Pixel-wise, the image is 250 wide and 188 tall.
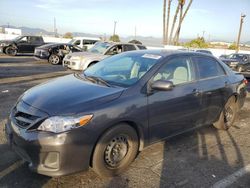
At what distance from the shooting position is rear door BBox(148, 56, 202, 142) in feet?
13.0

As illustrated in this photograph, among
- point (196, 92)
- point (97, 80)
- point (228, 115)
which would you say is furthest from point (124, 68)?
point (228, 115)

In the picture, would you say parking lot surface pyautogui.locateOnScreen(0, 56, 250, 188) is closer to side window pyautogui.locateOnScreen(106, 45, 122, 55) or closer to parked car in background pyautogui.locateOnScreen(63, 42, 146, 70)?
parked car in background pyautogui.locateOnScreen(63, 42, 146, 70)

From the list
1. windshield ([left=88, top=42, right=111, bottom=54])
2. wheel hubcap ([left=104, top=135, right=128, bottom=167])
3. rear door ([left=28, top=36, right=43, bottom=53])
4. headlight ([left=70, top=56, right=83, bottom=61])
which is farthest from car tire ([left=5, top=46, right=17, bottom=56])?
wheel hubcap ([left=104, top=135, right=128, bottom=167])

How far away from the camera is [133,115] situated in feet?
11.8

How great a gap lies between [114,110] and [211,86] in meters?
2.23

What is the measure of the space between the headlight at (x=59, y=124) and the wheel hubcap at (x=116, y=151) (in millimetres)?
586

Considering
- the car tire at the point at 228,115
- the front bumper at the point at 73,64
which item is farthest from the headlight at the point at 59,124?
the front bumper at the point at 73,64

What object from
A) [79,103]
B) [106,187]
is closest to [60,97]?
[79,103]

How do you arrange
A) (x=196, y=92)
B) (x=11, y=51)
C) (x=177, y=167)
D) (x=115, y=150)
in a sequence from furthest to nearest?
(x=11, y=51), (x=196, y=92), (x=177, y=167), (x=115, y=150)

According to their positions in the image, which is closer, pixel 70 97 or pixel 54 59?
pixel 70 97

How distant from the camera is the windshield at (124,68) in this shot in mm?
4059

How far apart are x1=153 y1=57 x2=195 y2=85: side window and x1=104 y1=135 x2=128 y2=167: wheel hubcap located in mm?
1029

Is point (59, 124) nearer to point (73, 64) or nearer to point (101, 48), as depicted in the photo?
point (73, 64)

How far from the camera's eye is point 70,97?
3463 millimetres
